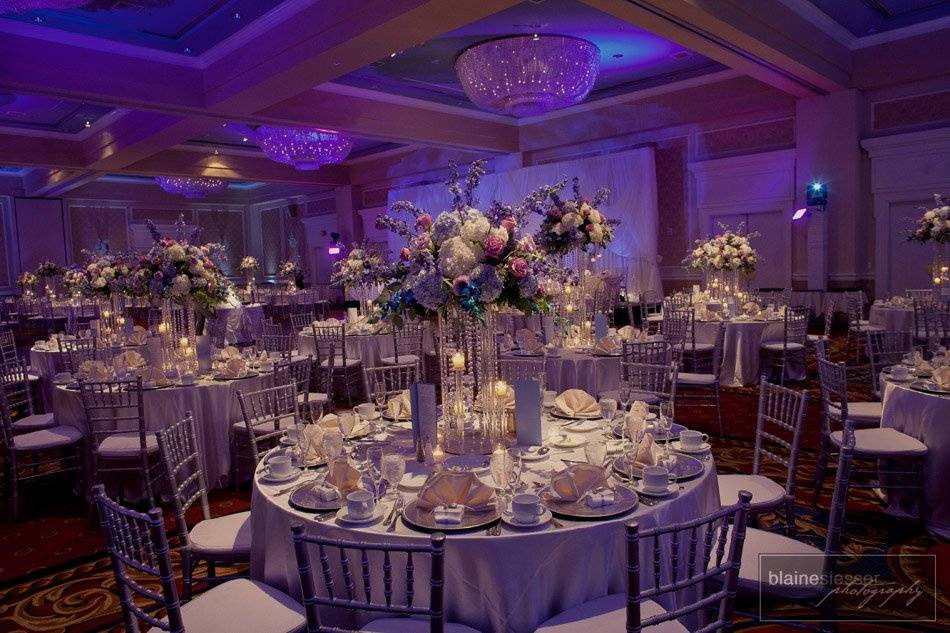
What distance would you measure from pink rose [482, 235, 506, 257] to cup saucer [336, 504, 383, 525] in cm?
103

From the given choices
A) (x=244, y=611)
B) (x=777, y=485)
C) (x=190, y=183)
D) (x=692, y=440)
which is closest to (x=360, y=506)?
(x=244, y=611)

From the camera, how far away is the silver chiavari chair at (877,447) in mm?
3684

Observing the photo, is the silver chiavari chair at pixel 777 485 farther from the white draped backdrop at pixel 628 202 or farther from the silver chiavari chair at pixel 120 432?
the white draped backdrop at pixel 628 202

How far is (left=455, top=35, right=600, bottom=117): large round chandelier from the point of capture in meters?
7.48

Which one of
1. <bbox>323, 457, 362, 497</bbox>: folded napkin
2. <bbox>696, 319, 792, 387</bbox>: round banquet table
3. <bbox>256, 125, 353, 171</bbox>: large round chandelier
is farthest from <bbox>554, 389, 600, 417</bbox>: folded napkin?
<bbox>256, 125, 353, 171</bbox>: large round chandelier

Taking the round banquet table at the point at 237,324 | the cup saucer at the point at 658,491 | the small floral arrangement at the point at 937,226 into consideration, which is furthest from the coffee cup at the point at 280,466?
the round banquet table at the point at 237,324

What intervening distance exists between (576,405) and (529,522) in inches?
50.1

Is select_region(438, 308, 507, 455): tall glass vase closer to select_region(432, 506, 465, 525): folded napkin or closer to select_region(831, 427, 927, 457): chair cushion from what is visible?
select_region(432, 506, 465, 525): folded napkin

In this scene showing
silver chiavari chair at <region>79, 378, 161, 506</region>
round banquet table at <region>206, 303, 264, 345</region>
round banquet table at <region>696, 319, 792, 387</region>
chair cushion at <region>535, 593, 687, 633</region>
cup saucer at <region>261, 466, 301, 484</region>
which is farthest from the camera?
round banquet table at <region>206, 303, 264, 345</region>

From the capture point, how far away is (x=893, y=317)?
26.4 feet

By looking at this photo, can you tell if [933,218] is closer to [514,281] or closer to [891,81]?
[891,81]

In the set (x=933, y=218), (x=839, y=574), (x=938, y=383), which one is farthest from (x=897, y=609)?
(x=933, y=218)

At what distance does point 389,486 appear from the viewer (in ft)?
7.97

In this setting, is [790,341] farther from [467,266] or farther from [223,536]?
[223,536]
